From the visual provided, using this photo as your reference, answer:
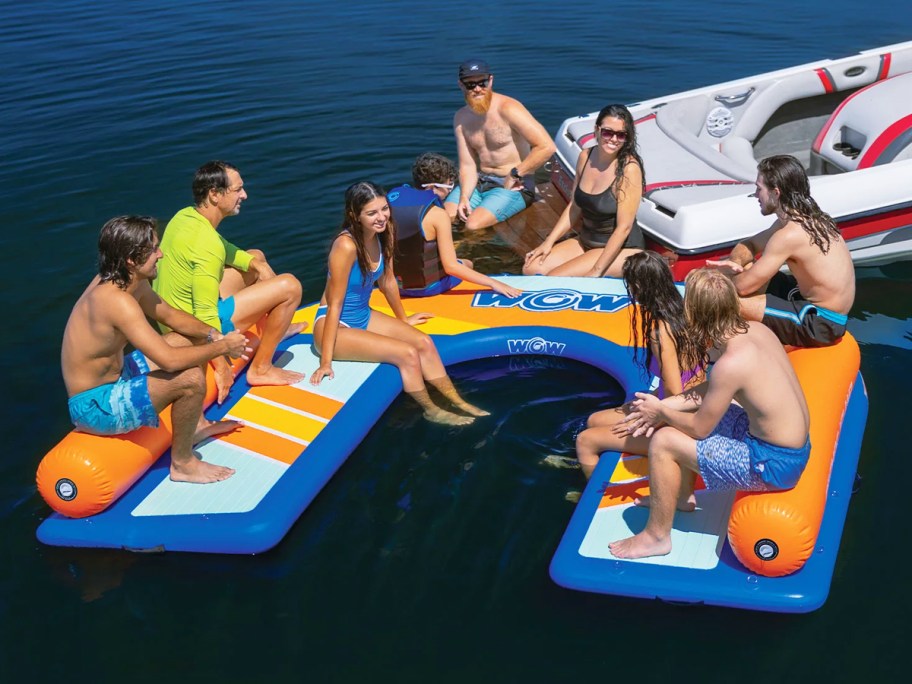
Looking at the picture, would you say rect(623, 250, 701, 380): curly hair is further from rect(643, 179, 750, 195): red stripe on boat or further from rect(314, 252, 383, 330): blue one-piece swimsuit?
rect(643, 179, 750, 195): red stripe on boat

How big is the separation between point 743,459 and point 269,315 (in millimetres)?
2667

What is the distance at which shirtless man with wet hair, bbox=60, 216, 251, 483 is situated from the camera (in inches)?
159

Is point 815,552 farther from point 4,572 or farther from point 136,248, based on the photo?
point 4,572

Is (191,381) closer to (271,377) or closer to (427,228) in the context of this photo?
(271,377)

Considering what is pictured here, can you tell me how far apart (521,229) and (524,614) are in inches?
151

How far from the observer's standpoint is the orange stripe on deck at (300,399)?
503cm

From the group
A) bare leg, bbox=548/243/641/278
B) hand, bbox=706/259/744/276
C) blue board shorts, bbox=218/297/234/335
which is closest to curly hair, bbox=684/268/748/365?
hand, bbox=706/259/744/276

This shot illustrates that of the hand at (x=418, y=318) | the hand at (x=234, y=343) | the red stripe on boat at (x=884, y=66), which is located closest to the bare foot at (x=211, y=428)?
the hand at (x=234, y=343)

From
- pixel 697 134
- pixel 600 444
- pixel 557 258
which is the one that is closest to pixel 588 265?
pixel 557 258

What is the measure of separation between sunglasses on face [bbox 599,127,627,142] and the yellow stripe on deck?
245cm

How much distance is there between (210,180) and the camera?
485 centimetres

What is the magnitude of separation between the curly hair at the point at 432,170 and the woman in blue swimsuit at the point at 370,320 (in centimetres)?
66

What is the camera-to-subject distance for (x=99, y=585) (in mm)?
4266

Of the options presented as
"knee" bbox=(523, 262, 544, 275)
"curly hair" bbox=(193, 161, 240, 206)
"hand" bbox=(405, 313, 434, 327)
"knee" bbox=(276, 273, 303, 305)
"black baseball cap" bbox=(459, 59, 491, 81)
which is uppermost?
"black baseball cap" bbox=(459, 59, 491, 81)
